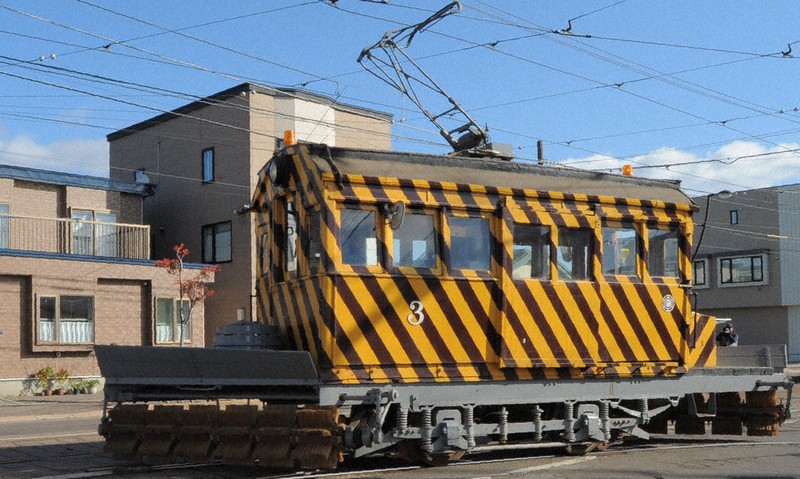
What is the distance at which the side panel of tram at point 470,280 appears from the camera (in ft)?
35.1

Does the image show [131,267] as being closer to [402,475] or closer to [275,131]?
[275,131]

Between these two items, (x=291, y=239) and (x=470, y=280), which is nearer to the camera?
(x=470, y=280)

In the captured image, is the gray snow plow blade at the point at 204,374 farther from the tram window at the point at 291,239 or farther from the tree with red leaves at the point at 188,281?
the tree with red leaves at the point at 188,281

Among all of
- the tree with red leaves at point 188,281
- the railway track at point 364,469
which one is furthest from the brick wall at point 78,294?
the railway track at point 364,469

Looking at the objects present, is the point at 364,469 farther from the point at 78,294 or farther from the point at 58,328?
the point at 78,294

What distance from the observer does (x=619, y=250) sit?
12.4 metres

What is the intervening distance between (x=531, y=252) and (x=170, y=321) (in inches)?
954

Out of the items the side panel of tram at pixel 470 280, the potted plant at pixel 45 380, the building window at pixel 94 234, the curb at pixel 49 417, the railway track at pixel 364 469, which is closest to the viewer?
the railway track at pixel 364 469

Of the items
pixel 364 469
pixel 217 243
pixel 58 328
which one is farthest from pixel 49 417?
pixel 217 243

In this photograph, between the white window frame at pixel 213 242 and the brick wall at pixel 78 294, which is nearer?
the brick wall at pixel 78 294

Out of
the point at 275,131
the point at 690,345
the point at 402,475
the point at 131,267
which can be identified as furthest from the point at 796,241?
the point at 402,475

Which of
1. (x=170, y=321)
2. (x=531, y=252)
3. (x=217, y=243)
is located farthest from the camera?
(x=217, y=243)

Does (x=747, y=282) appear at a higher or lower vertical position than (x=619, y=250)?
lower

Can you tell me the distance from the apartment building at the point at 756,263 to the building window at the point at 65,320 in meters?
34.1
